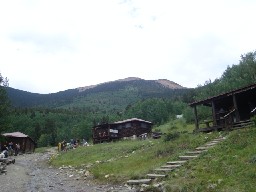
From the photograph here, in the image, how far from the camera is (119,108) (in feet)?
517

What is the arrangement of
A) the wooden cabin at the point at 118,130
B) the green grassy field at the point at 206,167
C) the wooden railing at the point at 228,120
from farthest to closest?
the wooden cabin at the point at 118,130, the wooden railing at the point at 228,120, the green grassy field at the point at 206,167

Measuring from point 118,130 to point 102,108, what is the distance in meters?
97.0

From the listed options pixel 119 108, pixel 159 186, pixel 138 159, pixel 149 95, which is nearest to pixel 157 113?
pixel 119 108

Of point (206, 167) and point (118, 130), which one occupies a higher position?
point (118, 130)

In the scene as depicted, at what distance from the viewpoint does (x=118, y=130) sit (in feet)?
212

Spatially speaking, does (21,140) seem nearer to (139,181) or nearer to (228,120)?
(228,120)

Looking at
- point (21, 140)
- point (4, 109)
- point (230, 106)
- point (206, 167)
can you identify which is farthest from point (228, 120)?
point (21, 140)

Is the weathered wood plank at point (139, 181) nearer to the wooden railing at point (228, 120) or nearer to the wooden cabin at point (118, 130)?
the wooden railing at point (228, 120)

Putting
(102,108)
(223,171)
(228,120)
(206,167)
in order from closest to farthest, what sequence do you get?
(223,171)
(206,167)
(228,120)
(102,108)

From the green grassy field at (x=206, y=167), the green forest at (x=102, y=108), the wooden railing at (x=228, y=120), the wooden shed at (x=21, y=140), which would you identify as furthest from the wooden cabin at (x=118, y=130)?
the green grassy field at (x=206, y=167)

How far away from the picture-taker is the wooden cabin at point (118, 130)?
61344mm

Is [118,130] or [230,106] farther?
[118,130]

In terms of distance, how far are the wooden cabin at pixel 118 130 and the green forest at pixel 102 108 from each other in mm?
12064

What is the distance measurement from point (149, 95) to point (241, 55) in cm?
10200
